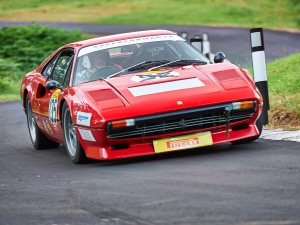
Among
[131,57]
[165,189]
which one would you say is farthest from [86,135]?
[165,189]

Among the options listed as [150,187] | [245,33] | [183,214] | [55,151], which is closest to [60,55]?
[55,151]

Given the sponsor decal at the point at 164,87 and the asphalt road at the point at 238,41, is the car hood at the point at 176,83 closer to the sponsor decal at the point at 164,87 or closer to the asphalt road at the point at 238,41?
the sponsor decal at the point at 164,87

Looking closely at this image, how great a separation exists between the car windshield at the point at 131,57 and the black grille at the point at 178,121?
3.82ft

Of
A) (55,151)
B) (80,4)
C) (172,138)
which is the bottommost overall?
(80,4)

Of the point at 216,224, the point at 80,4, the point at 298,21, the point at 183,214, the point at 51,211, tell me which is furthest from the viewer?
the point at 80,4

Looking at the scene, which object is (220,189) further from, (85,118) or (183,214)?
(85,118)

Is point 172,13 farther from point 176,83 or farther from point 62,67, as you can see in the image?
point 176,83

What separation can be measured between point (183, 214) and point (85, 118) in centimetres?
339

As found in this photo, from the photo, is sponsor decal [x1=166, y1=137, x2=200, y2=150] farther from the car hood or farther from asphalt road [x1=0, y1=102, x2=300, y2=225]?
the car hood

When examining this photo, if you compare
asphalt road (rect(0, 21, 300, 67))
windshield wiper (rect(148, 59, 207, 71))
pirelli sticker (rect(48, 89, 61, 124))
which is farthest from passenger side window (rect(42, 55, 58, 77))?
asphalt road (rect(0, 21, 300, 67))

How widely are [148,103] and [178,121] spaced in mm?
330

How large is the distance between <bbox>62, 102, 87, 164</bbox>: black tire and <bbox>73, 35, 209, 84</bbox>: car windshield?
1.64 ft

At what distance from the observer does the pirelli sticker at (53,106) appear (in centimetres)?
1093

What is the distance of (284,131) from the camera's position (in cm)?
1097
